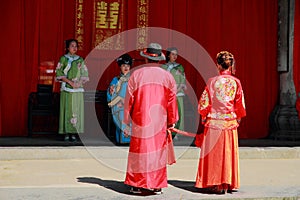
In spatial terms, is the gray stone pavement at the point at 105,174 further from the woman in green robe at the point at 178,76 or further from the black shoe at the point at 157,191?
the woman in green robe at the point at 178,76

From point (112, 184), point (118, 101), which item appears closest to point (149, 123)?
point (112, 184)

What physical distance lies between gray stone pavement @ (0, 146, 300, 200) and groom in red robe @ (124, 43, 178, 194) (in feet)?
0.58

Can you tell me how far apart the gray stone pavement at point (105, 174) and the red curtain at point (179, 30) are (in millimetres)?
1740

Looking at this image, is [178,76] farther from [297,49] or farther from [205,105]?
[205,105]

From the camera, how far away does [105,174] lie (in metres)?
6.12

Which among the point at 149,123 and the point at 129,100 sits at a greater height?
the point at 129,100

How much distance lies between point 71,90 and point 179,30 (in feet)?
7.94

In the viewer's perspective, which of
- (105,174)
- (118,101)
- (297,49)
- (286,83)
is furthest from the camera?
(297,49)

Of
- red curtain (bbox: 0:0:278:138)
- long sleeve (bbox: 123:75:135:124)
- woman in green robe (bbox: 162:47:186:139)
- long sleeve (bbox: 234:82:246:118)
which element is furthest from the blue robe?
long sleeve (bbox: 234:82:246:118)

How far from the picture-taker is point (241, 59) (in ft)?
31.0

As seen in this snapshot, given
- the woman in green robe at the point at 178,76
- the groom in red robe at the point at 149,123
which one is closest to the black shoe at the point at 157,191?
the groom in red robe at the point at 149,123

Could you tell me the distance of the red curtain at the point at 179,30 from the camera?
8.61 metres

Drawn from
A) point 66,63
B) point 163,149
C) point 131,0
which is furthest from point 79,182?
point 131,0

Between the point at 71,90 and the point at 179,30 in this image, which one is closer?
the point at 71,90
